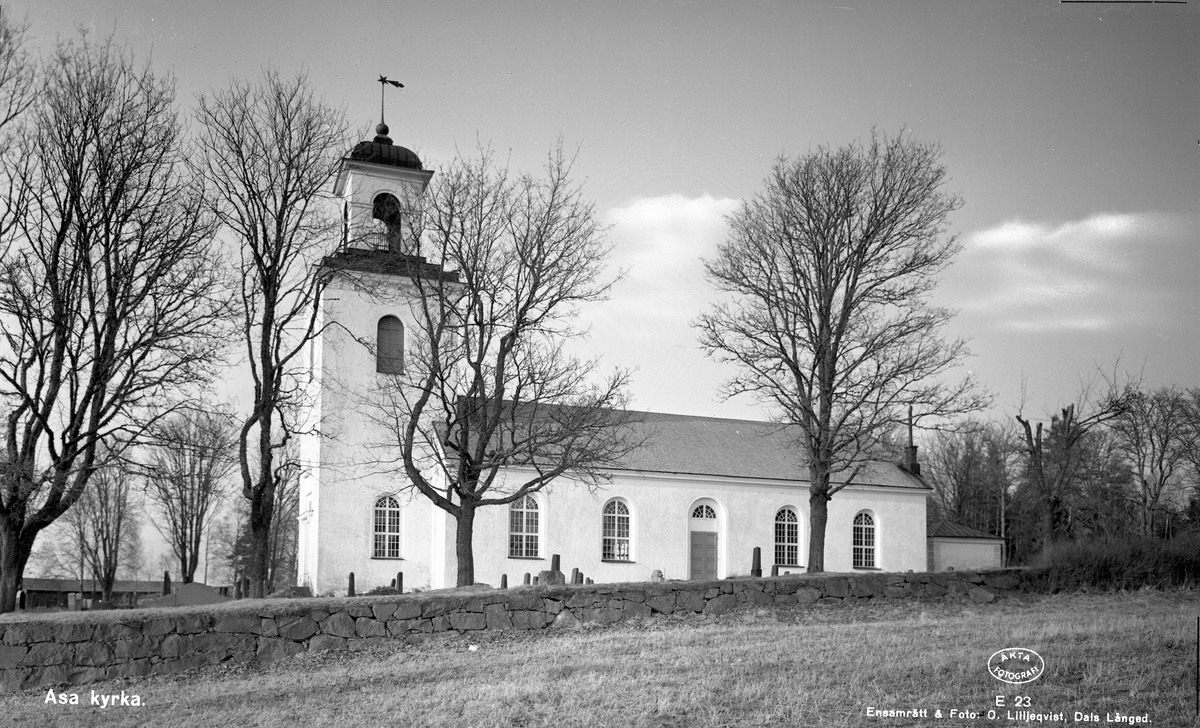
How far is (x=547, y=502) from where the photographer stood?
1073 inches

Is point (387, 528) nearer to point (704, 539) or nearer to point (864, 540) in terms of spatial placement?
point (704, 539)

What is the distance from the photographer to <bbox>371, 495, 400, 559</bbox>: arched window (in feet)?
83.9

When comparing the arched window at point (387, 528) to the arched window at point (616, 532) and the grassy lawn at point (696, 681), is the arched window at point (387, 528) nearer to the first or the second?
the arched window at point (616, 532)

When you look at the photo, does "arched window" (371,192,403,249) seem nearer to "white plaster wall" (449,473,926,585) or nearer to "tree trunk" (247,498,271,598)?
"tree trunk" (247,498,271,598)

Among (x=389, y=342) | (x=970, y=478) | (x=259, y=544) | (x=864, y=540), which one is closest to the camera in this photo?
(x=259, y=544)

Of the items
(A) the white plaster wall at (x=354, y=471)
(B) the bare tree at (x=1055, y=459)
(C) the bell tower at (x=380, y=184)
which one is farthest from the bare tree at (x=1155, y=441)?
(A) the white plaster wall at (x=354, y=471)

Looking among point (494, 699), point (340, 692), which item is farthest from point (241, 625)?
point (494, 699)

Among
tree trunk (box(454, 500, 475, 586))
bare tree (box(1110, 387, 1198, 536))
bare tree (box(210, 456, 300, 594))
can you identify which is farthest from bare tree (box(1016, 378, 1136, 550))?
bare tree (box(210, 456, 300, 594))

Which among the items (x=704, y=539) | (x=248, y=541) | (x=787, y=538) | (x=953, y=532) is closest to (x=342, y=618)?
(x=704, y=539)

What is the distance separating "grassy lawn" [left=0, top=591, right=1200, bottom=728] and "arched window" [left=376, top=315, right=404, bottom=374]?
493 inches

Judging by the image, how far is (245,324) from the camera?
17.5 m

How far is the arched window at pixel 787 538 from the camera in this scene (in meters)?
29.9

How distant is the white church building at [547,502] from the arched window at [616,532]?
0.04 metres

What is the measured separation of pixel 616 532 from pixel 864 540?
7.83 m
